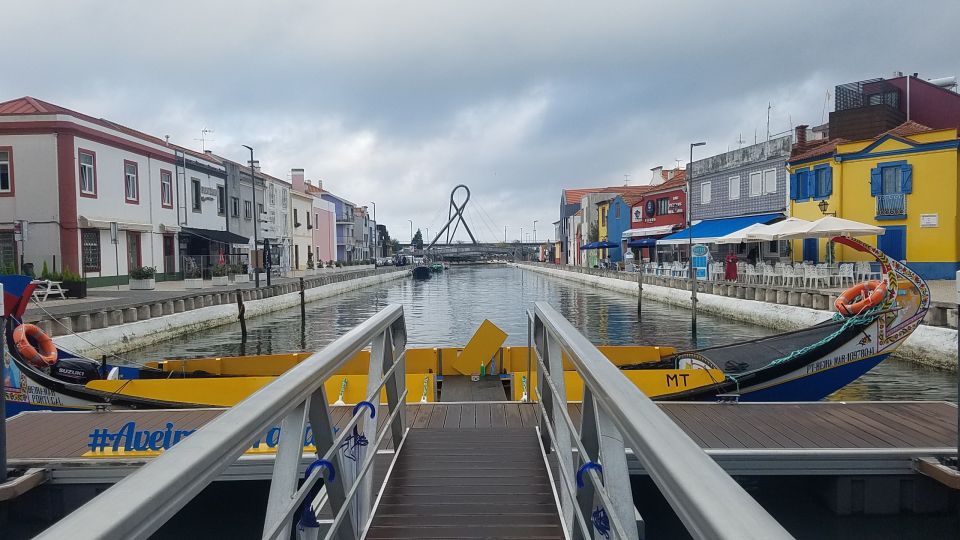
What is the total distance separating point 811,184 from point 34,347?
87.8 feet

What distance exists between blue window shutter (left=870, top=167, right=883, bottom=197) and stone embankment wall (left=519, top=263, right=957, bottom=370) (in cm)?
629

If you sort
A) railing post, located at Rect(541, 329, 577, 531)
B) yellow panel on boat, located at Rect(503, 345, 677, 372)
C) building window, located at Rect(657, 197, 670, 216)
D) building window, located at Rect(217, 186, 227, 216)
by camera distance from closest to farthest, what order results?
railing post, located at Rect(541, 329, 577, 531) → yellow panel on boat, located at Rect(503, 345, 677, 372) → building window, located at Rect(217, 186, 227, 216) → building window, located at Rect(657, 197, 670, 216)

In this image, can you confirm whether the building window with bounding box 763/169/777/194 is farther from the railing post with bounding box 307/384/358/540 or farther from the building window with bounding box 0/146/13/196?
the building window with bounding box 0/146/13/196

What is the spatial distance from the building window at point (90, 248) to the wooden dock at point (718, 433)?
19.7 metres

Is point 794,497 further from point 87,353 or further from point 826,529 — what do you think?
point 87,353

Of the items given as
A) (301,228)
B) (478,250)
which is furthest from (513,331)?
(478,250)

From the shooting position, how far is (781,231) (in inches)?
850

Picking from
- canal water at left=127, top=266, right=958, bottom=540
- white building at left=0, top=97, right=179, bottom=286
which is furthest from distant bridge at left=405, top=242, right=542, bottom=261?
white building at left=0, top=97, right=179, bottom=286

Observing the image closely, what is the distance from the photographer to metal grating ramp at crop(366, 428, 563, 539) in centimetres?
319

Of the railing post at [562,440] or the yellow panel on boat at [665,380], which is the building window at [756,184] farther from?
the railing post at [562,440]

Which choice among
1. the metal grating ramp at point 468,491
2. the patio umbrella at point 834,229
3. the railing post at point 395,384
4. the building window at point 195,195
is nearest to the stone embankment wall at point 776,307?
the patio umbrella at point 834,229

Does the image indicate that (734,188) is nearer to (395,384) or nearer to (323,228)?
(395,384)

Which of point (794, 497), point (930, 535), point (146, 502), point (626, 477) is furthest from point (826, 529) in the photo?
point (146, 502)

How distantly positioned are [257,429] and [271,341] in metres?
20.1
